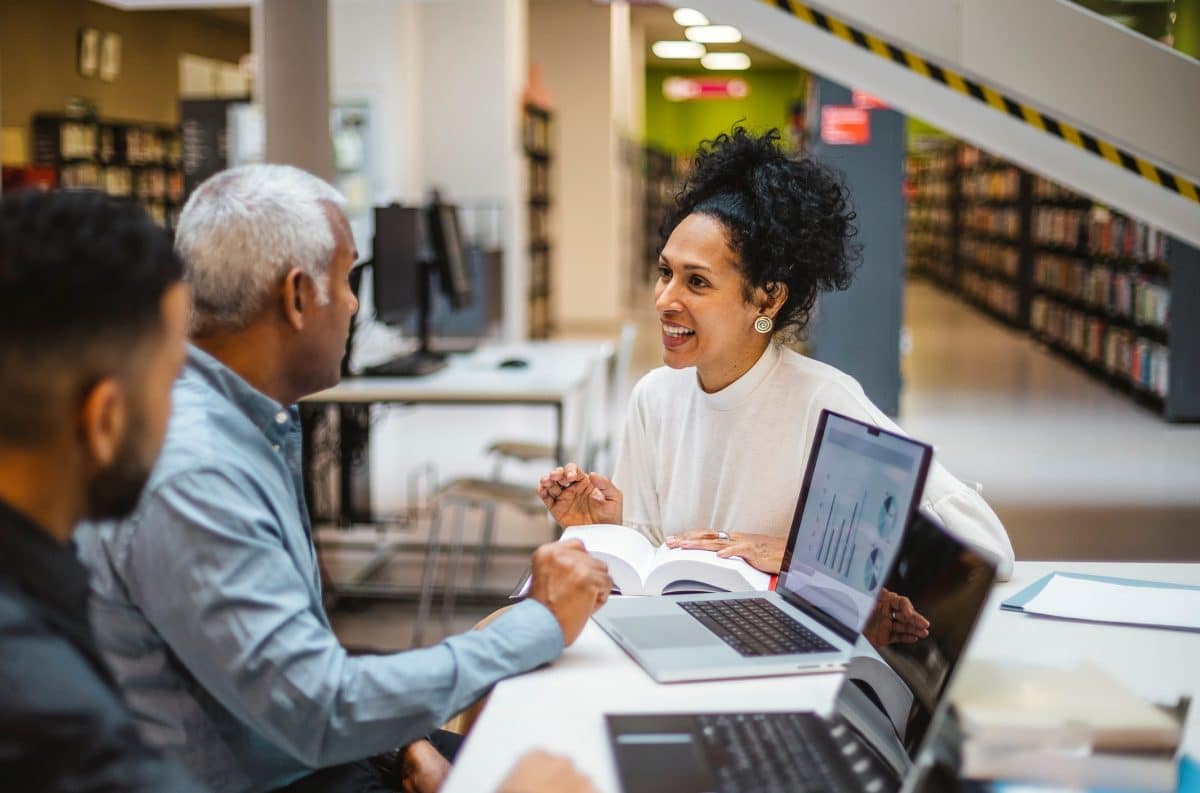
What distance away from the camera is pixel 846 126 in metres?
7.65

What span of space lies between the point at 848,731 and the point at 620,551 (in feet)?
2.15

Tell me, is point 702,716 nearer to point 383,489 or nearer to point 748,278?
point 748,278

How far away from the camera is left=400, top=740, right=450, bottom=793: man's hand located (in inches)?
65.7

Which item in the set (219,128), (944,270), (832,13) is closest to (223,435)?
(832,13)

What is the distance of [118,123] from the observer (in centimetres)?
1286

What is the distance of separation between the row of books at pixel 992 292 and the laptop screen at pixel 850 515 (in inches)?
511

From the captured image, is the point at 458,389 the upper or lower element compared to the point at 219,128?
lower

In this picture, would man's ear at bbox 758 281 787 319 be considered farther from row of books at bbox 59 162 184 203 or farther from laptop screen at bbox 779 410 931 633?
row of books at bbox 59 162 184 203

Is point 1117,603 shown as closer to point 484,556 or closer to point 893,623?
point 893,623

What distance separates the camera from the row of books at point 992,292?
47.2 ft

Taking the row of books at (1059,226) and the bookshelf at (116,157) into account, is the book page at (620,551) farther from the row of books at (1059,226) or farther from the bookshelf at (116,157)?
the row of books at (1059,226)

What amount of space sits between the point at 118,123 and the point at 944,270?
1347 cm

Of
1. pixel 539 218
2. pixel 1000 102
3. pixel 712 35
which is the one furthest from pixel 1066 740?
pixel 712 35

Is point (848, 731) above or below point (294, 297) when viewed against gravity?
below
